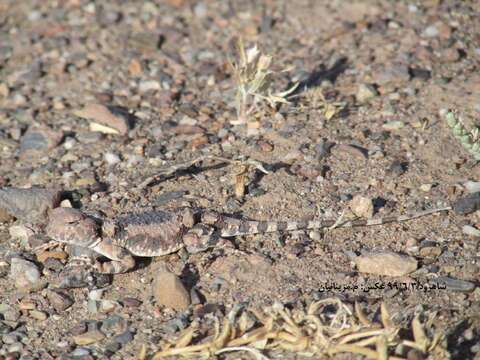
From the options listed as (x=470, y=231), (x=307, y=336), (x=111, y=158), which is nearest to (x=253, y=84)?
(x=111, y=158)

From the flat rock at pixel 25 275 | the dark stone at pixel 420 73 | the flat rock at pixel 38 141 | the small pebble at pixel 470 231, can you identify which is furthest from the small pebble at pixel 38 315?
the dark stone at pixel 420 73

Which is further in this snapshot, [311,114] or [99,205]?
[311,114]

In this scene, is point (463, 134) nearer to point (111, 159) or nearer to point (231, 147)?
point (231, 147)

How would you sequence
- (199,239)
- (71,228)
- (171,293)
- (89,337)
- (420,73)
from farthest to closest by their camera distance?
(420,73), (199,239), (71,228), (171,293), (89,337)

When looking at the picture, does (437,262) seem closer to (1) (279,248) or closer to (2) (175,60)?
(1) (279,248)

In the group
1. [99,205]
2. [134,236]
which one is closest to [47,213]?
[99,205]

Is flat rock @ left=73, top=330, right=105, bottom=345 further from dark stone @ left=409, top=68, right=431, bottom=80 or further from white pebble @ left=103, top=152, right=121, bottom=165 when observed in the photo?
dark stone @ left=409, top=68, right=431, bottom=80

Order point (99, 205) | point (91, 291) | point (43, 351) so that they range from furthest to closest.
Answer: point (99, 205), point (91, 291), point (43, 351)

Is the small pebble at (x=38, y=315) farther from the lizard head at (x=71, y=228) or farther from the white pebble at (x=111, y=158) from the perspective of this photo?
the white pebble at (x=111, y=158)
